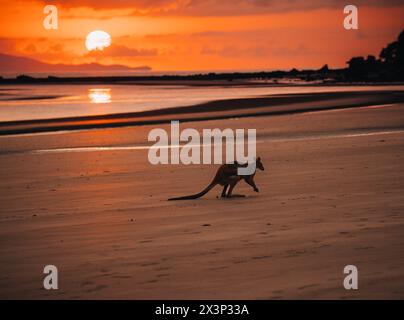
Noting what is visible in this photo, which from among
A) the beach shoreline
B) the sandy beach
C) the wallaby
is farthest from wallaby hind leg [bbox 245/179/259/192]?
the beach shoreline

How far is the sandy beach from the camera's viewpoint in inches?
284

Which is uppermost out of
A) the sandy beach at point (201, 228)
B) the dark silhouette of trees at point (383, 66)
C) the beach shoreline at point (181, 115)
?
the dark silhouette of trees at point (383, 66)

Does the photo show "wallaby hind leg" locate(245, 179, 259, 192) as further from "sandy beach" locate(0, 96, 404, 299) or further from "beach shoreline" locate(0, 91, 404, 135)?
"beach shoreline" locate(0, 91, 404, 135)

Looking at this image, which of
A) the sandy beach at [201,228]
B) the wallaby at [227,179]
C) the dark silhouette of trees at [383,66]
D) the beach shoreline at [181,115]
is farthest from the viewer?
the dark silhouette of trees at [383,66]

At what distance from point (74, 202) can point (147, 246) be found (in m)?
3.53

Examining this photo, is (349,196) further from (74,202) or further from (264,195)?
(74,202)

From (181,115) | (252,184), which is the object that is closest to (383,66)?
(181,115)

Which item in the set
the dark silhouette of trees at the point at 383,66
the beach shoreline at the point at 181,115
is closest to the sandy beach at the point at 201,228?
the beach shoreline at the point at 181,115

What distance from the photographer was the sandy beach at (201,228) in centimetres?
720

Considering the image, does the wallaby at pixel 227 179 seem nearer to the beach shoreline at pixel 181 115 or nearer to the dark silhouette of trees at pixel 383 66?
the beach shoreline at pixel 181 115

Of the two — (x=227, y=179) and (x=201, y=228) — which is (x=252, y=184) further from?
(x=201, y=228)

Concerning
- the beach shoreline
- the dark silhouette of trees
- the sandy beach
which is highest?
the dark silhouette of trees

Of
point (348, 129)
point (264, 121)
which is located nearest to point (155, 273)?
Result: point (348, 129)

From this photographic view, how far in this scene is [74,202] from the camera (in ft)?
39.3
